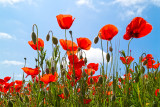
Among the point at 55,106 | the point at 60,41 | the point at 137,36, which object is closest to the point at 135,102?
the point at 137,36

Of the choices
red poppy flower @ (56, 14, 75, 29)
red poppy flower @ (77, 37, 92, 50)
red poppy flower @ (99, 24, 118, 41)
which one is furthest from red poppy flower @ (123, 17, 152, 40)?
red poppy flower @ (56, 14, 75, 29)

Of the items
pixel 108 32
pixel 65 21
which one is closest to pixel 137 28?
pixel 108 32

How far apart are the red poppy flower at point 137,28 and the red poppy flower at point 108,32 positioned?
0.12 meters

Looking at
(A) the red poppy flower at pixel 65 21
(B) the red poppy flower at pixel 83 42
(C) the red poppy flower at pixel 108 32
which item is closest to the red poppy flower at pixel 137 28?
(C) the red poppy flower at pixel 108 32

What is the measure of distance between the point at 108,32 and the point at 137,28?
0.29 metres

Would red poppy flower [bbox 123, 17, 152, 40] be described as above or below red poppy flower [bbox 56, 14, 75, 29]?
below

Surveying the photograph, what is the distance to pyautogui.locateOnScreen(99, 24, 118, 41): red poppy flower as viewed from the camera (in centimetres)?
202

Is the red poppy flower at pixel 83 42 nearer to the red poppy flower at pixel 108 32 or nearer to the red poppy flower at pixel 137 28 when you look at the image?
the red poppy flower at pixel 108 32

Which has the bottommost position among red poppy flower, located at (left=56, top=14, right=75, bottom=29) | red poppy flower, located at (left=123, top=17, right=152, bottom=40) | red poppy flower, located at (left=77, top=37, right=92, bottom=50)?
red poppy flower, located at (left=77, top=37, right=92, bottom=50)

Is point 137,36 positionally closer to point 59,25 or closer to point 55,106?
point 59,25

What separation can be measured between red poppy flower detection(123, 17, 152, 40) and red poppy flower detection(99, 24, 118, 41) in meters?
0.12

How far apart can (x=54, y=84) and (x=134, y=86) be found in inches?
34.0

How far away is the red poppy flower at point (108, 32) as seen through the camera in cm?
202

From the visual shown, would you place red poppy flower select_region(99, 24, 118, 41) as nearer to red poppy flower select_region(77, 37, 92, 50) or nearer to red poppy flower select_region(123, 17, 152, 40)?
red poppy flower select_region(123, 17, 152, 40)
